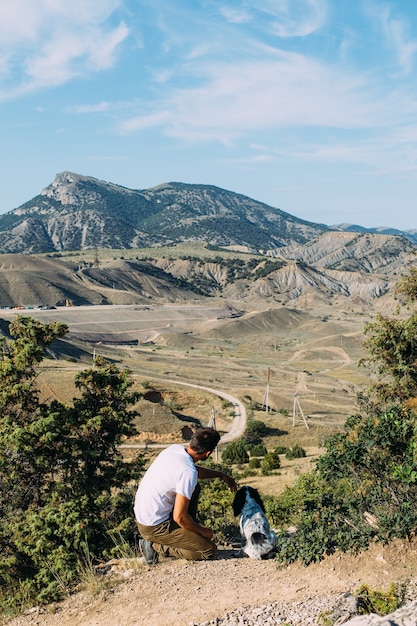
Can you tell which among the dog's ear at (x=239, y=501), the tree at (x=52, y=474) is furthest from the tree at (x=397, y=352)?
the dog's ear at (x=239, y=501)

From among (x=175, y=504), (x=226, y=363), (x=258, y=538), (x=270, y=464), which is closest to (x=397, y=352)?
(x=270, y=464)

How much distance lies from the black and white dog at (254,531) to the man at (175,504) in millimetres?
524

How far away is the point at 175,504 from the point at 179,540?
2.81ft

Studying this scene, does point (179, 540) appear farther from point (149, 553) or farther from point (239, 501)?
point (239, 501)

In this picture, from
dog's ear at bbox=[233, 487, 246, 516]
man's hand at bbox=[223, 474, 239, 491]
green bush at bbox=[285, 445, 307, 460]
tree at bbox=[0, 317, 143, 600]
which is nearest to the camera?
man's hand at bbox=[223, 474, 239, 491]

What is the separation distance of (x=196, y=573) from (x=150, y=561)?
81 centimetres

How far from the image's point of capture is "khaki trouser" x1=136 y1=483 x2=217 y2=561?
7.32 meters

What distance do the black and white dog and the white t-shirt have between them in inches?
49.6

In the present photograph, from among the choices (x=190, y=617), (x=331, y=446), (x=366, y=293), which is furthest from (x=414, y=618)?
(x=366, y=293)

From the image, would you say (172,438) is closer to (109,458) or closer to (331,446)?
(109,458)

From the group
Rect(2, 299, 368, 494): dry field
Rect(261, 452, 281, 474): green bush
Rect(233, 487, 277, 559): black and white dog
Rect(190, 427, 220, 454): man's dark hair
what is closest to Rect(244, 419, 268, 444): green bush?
Rect(2, 299, 368, 494): dry field

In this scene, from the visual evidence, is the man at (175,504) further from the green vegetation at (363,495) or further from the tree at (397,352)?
the tree at (397,352)

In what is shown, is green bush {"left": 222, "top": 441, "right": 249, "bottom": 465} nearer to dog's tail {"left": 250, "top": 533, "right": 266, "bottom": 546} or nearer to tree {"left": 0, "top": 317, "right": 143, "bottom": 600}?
tree {"left": 0, "top": 317, "right": 143, "bottom": 600}

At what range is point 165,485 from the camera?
7.04 metres
